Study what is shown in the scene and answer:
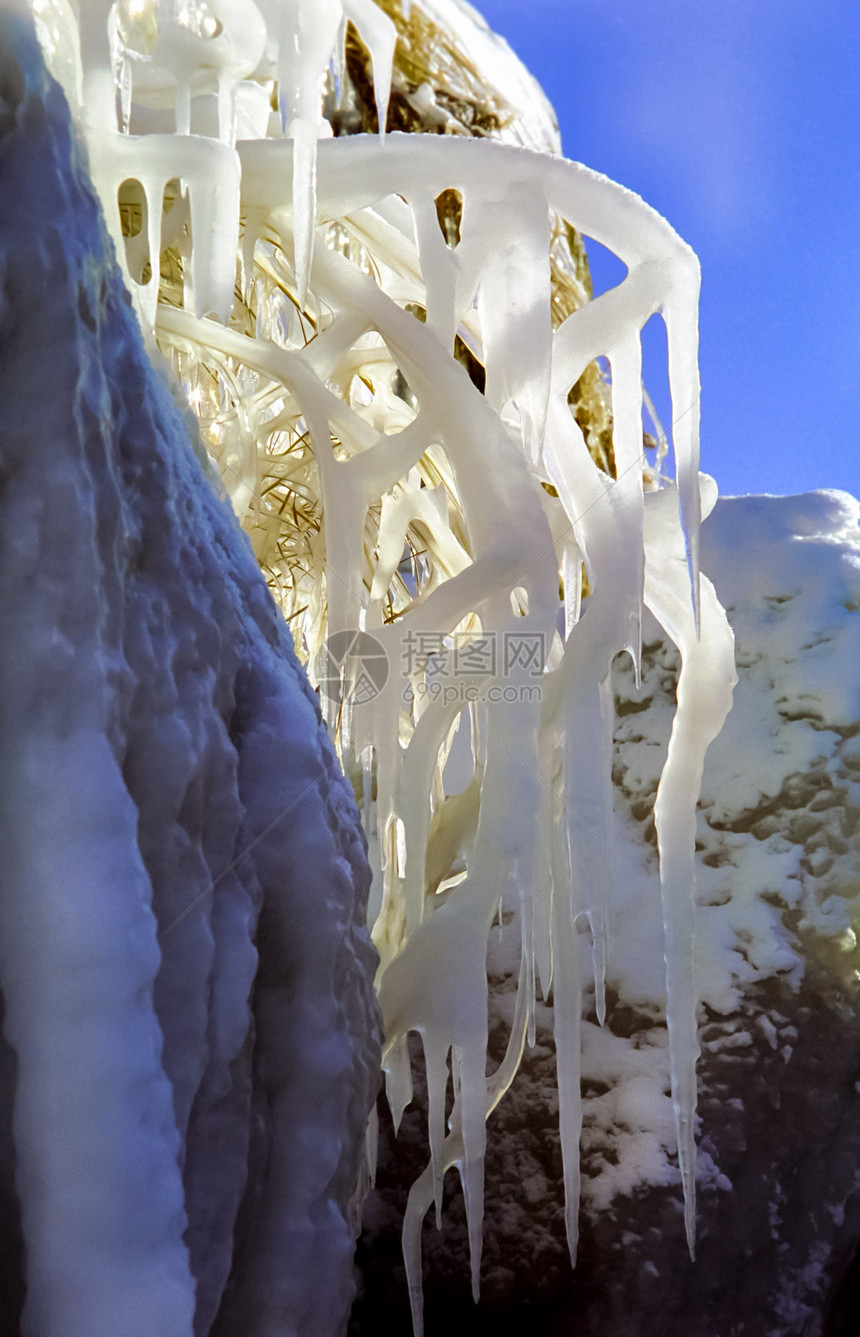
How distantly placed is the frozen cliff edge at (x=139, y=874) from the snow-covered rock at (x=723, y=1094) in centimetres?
159

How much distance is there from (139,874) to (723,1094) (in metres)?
2.05

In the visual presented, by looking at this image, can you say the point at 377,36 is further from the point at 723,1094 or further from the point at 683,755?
the point at 723,1094

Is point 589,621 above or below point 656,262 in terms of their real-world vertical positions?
below

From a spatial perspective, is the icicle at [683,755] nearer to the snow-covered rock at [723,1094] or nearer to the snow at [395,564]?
the snow at [395,564]

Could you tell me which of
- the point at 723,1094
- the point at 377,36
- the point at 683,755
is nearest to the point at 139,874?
the point at 683,755

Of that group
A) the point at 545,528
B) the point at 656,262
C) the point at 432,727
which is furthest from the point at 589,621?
the point at 656,262

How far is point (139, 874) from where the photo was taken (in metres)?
0.72

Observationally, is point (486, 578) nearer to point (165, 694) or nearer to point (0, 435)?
point (165, 694)

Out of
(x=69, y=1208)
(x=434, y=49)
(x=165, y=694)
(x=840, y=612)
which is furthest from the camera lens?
(x=434, y=49)

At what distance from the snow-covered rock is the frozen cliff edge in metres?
1.59

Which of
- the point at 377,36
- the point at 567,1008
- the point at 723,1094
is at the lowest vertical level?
the point at 723,1094

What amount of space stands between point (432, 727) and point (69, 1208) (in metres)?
0.78

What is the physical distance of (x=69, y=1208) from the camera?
665 millimetres

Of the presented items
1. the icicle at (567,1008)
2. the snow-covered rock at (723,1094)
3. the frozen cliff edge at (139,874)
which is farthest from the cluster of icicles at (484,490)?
the snow-covered rock at (723,1094)
